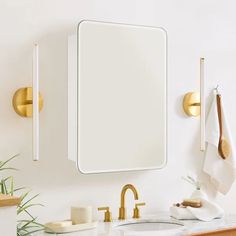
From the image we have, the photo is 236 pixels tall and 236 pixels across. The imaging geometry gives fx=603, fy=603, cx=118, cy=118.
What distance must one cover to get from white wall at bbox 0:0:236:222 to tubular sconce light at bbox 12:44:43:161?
0.13ft

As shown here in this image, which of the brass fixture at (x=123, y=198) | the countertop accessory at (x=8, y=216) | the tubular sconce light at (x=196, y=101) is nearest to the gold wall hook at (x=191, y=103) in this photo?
the tubular sconce light at (x=196, y=101)

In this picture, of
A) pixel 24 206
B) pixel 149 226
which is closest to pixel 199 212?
pixel 149 226

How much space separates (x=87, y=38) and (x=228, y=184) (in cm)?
114

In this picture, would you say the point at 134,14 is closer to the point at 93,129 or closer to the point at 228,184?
the point at 93,129

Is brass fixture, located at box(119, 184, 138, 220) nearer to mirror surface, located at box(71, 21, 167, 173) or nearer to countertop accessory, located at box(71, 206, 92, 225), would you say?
mirror surface, located at box(71, 21, 167, 173)

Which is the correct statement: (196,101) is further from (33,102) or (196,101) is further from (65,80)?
(33,102)

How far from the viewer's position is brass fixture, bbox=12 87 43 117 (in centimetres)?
270

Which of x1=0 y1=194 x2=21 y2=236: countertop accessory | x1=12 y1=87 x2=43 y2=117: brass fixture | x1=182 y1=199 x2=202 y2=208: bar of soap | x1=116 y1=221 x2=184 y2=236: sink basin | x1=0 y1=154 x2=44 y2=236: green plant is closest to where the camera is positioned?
x1=0 y1=194 x2=21 y2=236: countertop accessory

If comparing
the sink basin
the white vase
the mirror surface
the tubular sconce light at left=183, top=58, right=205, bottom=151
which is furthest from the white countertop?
the tubular sconce light at left=183, top=58, right=205, bottom=151

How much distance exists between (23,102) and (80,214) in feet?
1.86

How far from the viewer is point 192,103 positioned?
3.22 metres

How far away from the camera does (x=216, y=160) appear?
3277 millimetres

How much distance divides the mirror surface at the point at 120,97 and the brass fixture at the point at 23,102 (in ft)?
0.80

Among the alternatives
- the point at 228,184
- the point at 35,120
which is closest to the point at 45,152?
the point at 35,120
